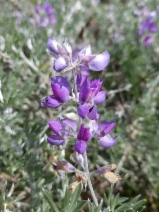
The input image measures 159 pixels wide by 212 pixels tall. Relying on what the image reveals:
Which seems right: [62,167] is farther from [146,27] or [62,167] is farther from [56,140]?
[146,27]

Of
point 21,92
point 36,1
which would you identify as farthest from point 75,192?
point 36,1

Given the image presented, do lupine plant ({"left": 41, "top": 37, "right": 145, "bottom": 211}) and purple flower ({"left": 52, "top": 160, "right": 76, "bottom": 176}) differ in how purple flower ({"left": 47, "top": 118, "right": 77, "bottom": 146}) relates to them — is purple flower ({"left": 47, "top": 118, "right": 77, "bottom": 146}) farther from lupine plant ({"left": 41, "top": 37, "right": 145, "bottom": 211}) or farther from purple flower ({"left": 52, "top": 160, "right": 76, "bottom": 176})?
purple flower ({"left": 52, "top": 160, "right": 76, "bottom": 176})

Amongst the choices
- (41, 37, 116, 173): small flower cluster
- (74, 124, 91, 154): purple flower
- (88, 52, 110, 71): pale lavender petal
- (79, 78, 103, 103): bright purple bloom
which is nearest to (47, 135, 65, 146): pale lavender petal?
(41, 37, 116, 173): small flower cluster

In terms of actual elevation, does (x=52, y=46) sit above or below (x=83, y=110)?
above

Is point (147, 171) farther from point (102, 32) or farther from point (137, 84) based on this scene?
point (102, 32)

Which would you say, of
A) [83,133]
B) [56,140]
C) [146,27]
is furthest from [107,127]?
[146,27]

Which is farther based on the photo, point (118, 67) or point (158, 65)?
point (118, 67)
